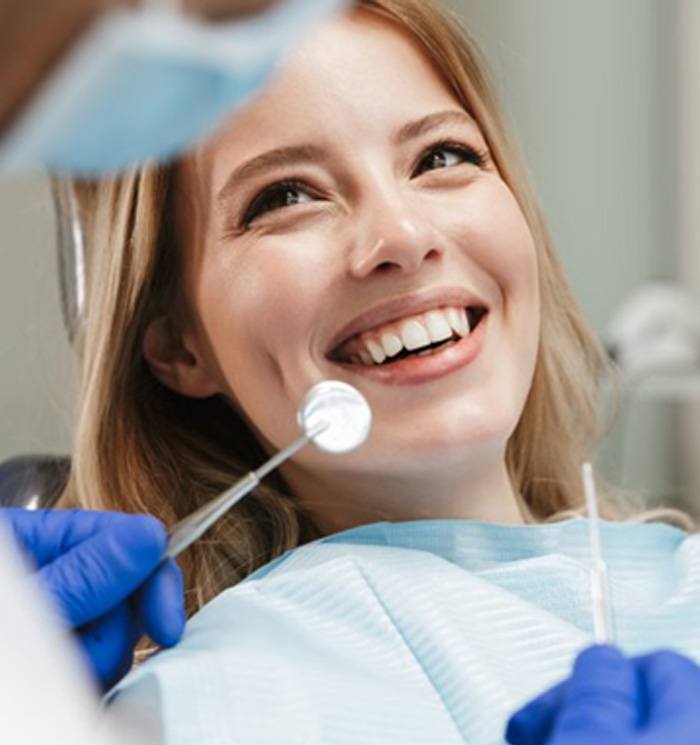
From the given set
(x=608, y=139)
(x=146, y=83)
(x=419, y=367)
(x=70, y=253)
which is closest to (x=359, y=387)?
(x=419, y=367)

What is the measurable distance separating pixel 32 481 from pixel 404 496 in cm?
49

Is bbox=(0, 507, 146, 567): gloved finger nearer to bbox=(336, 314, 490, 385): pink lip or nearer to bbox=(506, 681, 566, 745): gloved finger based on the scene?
bbox=(336, 314, 490, 385): pink lip

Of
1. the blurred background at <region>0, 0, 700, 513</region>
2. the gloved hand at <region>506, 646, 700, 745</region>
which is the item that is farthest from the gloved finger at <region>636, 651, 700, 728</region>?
Answer: the blurred background at <region>0, 0, 700, 513</region>

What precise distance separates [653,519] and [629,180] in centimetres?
A: 160

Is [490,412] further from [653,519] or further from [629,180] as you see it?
[629,180]

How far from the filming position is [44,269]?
2.24 m

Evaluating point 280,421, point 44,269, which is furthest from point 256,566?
point 44,269

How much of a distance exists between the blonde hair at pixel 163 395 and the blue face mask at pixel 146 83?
2.97 ft

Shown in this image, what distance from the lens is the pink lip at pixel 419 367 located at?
4.28 feet

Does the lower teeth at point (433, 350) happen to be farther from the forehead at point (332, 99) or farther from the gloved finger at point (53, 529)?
the gloved finger at point (53, 529)

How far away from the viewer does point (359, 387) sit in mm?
1310

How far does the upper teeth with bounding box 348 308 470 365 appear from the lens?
1.31 meters

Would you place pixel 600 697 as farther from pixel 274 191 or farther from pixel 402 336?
pixel 274 191

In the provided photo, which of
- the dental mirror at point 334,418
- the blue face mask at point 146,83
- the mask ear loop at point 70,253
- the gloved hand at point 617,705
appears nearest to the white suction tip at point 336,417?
the dental mirror at point 334,418
